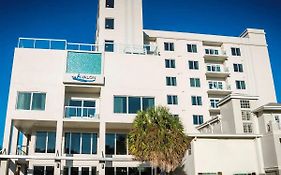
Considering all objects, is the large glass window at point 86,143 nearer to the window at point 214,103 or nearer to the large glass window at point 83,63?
the large glass window at point 83,63

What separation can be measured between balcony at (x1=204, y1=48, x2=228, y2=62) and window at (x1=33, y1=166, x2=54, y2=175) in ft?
91.3

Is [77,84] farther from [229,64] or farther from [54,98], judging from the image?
[229,64]

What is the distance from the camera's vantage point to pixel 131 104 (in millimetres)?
28125

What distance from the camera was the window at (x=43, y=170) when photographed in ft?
88.8

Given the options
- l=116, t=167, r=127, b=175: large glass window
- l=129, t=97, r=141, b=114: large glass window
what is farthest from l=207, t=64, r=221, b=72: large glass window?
l=116, t=167, r=127, b=175: large glass window

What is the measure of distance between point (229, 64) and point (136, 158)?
28.7 meters

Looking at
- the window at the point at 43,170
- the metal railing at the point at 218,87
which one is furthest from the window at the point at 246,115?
the window at the point at 43,170

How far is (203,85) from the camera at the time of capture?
44.0 m

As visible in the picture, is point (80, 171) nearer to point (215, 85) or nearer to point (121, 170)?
point (121, 170)

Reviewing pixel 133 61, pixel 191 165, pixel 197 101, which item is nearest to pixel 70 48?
pixel 133 61

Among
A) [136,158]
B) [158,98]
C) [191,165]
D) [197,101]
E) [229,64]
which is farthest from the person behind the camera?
[229,64]

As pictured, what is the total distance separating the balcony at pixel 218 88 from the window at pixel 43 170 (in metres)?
24.8

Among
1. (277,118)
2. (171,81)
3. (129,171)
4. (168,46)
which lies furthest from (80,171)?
(168,46)

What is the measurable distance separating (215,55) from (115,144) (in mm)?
24017
